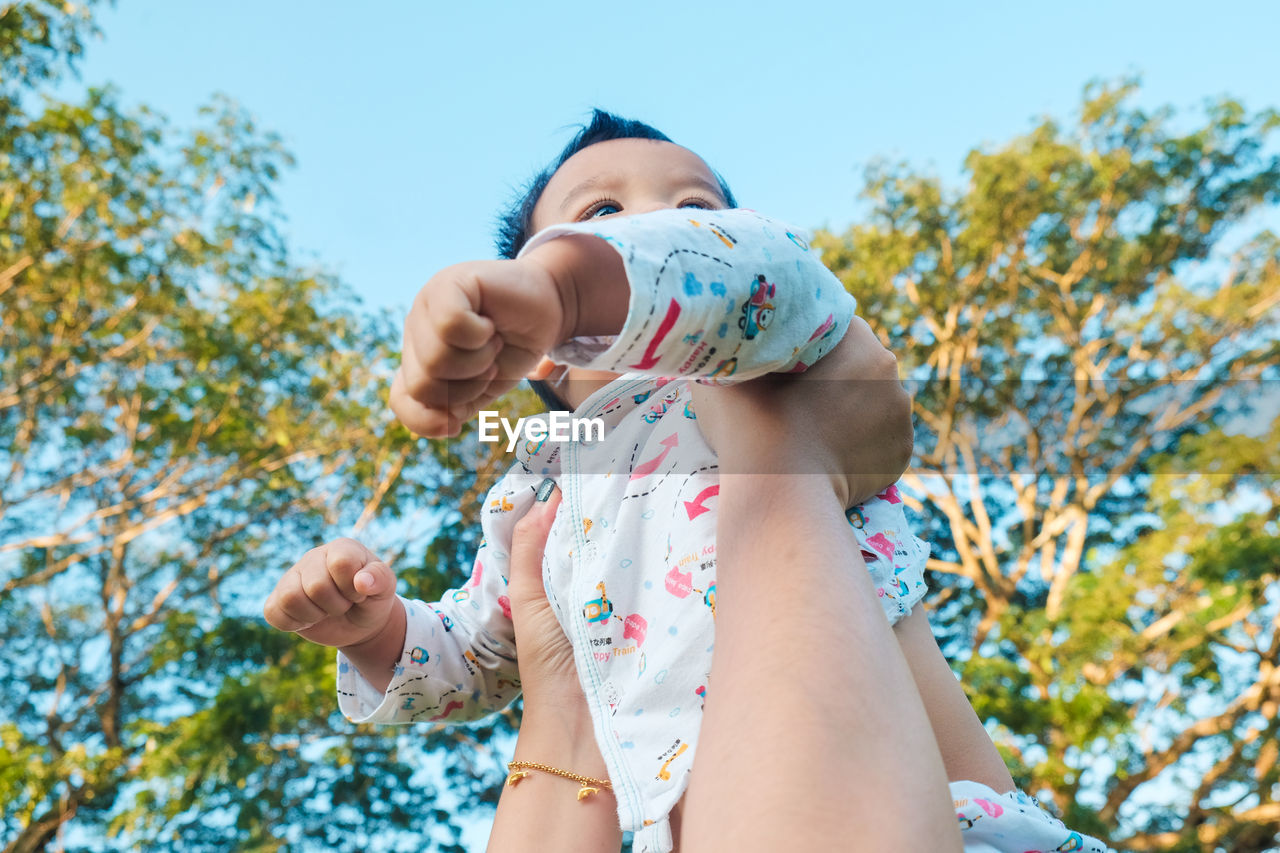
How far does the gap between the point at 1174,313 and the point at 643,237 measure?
338 inches

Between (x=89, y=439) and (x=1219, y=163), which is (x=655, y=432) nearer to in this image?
(x=89, y=439)

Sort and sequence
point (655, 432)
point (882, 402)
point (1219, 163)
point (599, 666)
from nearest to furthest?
1. point (882, 402)
2. point (599, 666)
3. point (655, 432)
4. point (1219, 163)

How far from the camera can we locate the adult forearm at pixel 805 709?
0.49m

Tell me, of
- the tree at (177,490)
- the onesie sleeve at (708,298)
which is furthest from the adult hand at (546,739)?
the tree at (177,490)

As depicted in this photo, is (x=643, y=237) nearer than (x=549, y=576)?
Yes

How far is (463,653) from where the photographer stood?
1.19 meters

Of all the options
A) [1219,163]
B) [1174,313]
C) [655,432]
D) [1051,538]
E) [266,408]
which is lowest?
[655,432]

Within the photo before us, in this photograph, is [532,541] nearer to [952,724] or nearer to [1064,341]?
[952,724]

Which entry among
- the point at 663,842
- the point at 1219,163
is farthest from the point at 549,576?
the point at 1219,163

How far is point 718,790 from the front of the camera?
1.75ft

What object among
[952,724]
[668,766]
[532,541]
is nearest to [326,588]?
[532,541]

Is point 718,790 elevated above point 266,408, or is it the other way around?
point 266,408

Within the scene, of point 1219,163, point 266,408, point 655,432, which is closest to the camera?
point 655,432

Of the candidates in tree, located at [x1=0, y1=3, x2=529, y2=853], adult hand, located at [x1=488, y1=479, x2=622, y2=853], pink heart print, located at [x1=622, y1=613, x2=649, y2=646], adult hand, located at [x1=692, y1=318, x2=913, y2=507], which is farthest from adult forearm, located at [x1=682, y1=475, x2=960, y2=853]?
tree, located at [x1=0, y1=3, x2=529, y2=853]
